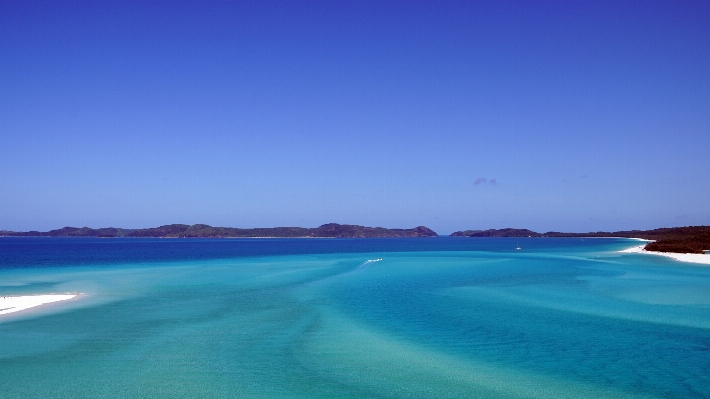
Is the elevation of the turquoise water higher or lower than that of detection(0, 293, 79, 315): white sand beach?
lower

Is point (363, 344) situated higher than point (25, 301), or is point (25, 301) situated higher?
point (25, 301)

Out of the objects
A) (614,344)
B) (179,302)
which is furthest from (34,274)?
(614,344)

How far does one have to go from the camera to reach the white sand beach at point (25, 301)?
18.2 m

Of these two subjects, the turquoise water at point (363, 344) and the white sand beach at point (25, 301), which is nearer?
the turquoise water at point (363, 344)

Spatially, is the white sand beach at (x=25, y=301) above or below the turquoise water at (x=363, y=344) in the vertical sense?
above

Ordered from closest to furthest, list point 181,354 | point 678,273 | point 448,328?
point 181,354 < point 448,328 < point 678,273

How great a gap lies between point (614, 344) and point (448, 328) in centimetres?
447

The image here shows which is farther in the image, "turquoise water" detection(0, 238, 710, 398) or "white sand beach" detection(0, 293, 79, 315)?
"white sand beach" detection(0, 293, 79, 315)

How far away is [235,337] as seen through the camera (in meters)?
13.8

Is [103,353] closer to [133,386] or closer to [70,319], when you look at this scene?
[133,386]

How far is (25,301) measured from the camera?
65.9 ft

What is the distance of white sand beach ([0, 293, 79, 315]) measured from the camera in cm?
1825

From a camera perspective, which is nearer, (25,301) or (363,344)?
(363,344)

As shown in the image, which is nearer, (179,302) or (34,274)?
(179,302)
